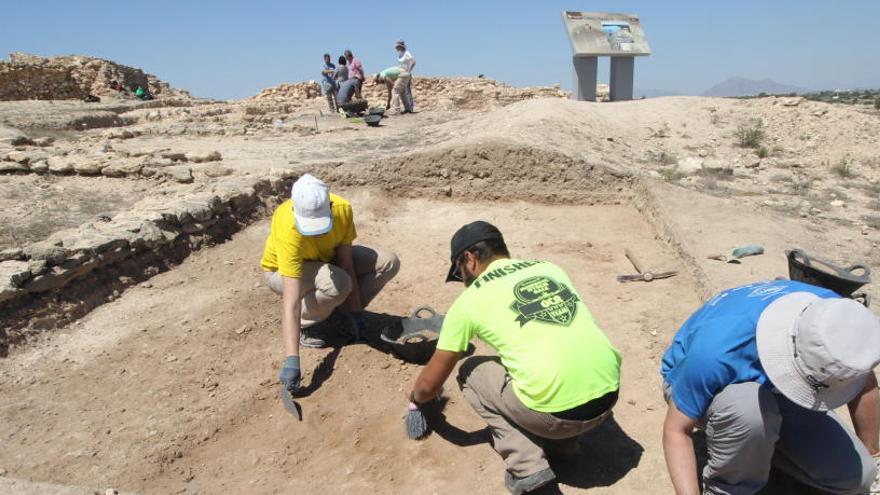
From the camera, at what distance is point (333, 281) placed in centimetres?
321

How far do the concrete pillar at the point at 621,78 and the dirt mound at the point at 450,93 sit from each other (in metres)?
3.90

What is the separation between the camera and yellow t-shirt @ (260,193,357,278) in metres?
2.96

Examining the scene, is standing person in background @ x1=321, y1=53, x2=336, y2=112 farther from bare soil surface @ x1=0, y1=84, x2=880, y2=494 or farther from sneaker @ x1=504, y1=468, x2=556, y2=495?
sneaker @ x1=504, y1=468, x2=556, y2=495

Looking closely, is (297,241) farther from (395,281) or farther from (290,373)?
(395,281)

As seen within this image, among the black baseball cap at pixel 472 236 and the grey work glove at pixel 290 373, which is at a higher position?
the black baseball cap at pixel 472 236

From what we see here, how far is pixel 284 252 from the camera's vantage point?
295 centimetres

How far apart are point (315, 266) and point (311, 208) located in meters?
0.49

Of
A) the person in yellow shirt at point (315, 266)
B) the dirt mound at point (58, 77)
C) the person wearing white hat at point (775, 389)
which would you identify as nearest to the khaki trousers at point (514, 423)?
the person wearing white hat at point (775, 389)

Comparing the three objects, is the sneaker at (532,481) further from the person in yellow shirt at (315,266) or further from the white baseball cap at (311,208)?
the white baseball cap at (311,208)

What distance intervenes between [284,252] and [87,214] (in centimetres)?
333

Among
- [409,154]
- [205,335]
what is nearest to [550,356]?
[205,335]

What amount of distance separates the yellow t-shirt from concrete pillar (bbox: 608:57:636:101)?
10.8 meters

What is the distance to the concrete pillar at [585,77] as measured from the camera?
12000 millimetres

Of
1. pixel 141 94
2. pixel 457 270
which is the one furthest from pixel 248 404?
pixel 141 94
